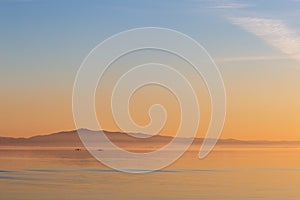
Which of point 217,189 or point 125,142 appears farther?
point 125,142

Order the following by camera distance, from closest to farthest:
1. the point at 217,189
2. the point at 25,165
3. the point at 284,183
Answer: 1. the point at 217,189
2. the point at 284,183
3. the point at 25,165

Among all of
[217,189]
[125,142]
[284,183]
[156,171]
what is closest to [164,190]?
[217,189]

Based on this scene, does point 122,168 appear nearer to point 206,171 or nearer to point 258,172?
point 206,171

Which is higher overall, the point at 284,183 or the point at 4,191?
the point at 4,191

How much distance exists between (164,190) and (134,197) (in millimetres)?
2498

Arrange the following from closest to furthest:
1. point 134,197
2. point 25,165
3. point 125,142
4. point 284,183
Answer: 1. point 134,197
2. point 284,183
3. point 25,165
4. point 125,142

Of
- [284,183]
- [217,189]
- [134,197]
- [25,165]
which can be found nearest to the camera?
[134,197]

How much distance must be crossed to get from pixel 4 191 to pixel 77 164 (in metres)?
16.9

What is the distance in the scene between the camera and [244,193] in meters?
30.8

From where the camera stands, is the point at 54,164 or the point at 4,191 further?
the point at 54,164

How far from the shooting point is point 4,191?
3111cm

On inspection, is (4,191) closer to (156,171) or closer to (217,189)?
(217,189)

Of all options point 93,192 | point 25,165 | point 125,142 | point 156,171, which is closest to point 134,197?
point 93,192

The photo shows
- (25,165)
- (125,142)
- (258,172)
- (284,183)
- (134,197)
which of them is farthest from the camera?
(125,142)
